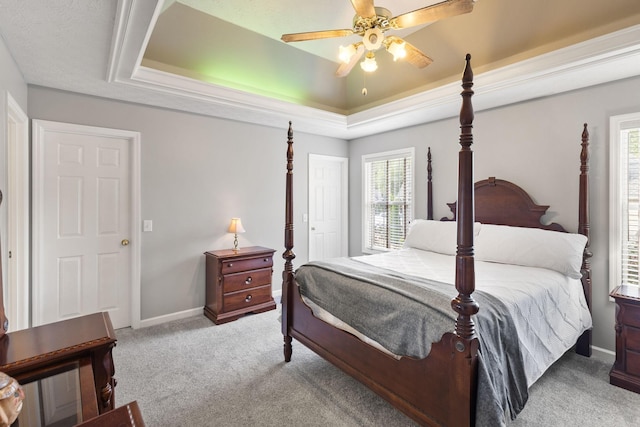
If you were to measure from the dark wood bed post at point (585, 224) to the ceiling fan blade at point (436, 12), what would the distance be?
1.84 m

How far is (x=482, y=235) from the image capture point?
125 inches

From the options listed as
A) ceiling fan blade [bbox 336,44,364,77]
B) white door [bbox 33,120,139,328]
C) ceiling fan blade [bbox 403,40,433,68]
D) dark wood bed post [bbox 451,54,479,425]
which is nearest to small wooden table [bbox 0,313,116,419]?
dark wood bed post [bbox 451,54,479,425]

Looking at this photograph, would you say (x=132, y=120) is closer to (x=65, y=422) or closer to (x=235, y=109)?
(x=235, y=109)

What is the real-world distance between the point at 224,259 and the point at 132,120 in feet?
5.77

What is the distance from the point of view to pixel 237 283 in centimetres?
361

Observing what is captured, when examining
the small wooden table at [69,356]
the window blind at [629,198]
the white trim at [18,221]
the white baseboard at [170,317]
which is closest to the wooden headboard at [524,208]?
the window blind at [629,198]

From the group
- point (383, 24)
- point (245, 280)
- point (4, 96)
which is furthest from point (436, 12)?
point (245, 280)

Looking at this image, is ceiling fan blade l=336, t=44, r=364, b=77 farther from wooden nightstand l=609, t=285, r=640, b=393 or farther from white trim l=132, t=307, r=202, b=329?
white trim l=132, t=307, r=202, b=329

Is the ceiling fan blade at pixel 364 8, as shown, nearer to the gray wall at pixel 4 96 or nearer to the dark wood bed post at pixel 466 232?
the dark wood bed post at pixel 466 232

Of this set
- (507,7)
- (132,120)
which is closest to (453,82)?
(507,7)

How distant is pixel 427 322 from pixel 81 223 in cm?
332

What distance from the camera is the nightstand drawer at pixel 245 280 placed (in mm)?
3537

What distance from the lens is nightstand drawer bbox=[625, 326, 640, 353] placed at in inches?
87.9

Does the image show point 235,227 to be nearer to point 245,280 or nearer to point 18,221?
point 245,280
